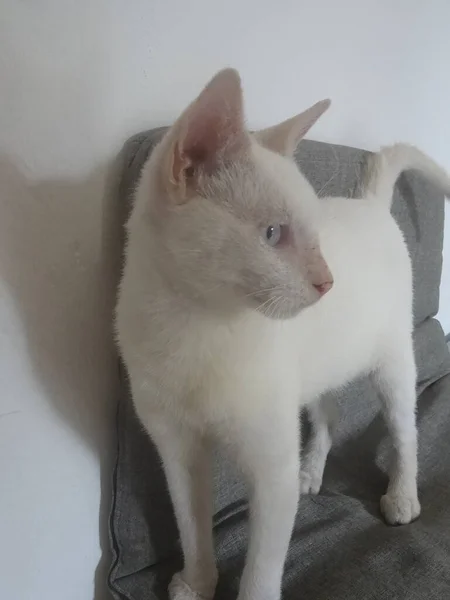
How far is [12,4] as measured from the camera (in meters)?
0.66

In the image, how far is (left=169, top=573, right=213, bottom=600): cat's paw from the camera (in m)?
0.84

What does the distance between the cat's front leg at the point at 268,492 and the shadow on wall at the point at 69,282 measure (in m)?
0.27

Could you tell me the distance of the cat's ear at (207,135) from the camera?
0.52 meters

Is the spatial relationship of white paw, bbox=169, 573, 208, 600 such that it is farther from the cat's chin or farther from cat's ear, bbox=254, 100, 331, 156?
cat's ear, bbox=254, 100, 331, 156

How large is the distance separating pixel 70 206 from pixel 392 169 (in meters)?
0.57

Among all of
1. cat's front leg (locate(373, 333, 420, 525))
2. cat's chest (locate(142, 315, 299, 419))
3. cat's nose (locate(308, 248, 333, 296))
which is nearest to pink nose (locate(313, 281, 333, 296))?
cat's nose (locate(308, 248, 333, 296))

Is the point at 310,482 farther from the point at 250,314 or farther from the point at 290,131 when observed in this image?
the point at 290,131

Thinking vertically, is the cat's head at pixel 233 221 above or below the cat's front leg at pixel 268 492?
above

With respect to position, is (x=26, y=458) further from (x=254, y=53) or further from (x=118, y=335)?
(x=254, y=53)

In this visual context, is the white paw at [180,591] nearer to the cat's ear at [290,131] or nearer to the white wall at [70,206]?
the white wall at [70,206]

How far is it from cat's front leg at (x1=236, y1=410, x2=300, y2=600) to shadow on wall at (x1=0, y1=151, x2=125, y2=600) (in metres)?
0.27

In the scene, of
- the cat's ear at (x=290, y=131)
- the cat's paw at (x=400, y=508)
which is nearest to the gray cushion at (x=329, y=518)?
the cat's paw at (x=400, y=508)

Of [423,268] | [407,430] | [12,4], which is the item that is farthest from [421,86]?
[12,4]

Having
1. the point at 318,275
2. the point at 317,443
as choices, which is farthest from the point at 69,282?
the point at 317,443
